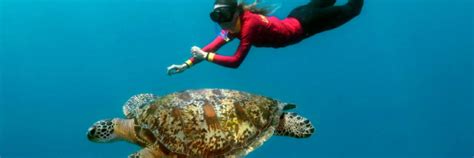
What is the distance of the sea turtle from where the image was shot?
12.6ft

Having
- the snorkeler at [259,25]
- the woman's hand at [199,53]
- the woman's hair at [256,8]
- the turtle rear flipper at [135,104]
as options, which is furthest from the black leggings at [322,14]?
the turtle rear flipper at [135,104]

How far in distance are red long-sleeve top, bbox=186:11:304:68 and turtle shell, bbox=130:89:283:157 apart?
0.69m

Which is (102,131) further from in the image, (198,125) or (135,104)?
(198,125)

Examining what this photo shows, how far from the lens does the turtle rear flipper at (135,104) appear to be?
4.21 meters

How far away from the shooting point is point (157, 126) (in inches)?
154

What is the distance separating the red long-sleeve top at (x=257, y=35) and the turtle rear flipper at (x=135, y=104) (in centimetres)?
67

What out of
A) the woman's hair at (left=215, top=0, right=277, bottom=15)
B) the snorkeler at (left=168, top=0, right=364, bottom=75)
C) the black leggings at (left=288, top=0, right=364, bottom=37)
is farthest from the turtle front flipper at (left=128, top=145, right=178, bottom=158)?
the black leggings at (left=288, top=0, right=364, bottom=37)

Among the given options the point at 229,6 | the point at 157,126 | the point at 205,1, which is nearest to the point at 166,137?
the point at 157,126

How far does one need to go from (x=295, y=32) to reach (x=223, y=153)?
178 cm

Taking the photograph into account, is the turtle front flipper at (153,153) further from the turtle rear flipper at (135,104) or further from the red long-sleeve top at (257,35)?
the red long-sleeve top at (257,35)

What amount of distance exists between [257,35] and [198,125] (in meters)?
1.34

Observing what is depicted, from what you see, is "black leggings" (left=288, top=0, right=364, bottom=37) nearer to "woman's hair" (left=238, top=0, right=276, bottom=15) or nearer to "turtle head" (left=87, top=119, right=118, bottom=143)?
"woman's hair" (left=238, top=0, right=276, bottom=15)

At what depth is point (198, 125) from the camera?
12.7 feet

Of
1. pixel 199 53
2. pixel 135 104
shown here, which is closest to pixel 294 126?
pixel 199 53
